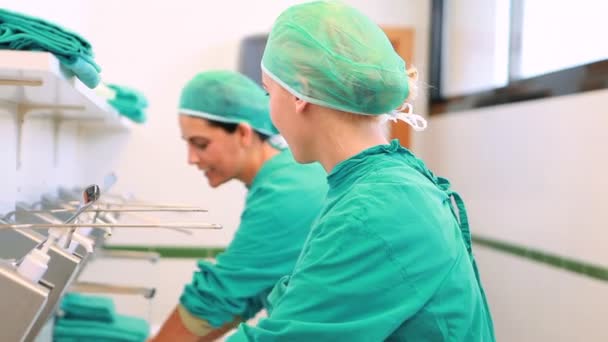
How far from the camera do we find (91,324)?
1930 millimetres

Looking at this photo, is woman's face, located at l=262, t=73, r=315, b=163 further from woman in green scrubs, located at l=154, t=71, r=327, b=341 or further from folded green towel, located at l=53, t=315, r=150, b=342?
folded green towel, located at l=53, t=315, r=150, b=342

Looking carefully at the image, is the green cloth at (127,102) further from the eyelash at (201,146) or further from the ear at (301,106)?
the ear at (301,106)

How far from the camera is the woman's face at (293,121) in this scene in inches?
45.9

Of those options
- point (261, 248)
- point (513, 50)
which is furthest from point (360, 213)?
point (513, 50)

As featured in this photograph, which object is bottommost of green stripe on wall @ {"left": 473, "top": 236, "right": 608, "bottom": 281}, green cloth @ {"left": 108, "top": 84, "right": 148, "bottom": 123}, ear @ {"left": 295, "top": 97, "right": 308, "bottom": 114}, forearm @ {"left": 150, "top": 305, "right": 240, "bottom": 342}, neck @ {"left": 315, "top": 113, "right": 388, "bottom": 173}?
forearm @ {"left": 150, "top": 305, "right": 240, "bottom": 342}

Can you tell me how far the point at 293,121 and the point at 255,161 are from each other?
71cm

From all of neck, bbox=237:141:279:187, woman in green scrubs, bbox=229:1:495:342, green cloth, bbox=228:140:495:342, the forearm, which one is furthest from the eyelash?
green cloth, bbox=228:140:495:342

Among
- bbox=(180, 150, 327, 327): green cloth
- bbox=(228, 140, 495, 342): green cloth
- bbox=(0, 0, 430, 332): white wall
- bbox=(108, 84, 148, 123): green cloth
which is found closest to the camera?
bbox=(228, 140, 495, 342): green cloth

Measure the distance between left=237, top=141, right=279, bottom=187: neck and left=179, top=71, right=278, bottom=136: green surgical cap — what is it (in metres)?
0.05

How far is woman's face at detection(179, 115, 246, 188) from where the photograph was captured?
1878 mm

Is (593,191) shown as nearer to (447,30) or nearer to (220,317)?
(220,317)

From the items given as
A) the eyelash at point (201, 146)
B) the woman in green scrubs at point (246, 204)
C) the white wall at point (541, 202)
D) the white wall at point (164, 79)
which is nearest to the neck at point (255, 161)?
the woman in green scrubs at point (246, 204)

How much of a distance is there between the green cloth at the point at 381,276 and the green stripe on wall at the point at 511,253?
0.79m

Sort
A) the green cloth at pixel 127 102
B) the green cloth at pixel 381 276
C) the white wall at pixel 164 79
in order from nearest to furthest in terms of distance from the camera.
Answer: the green cloth at pixel 381 276, the green cloth at pixel 127 102, the white wall at pixel 164 79
